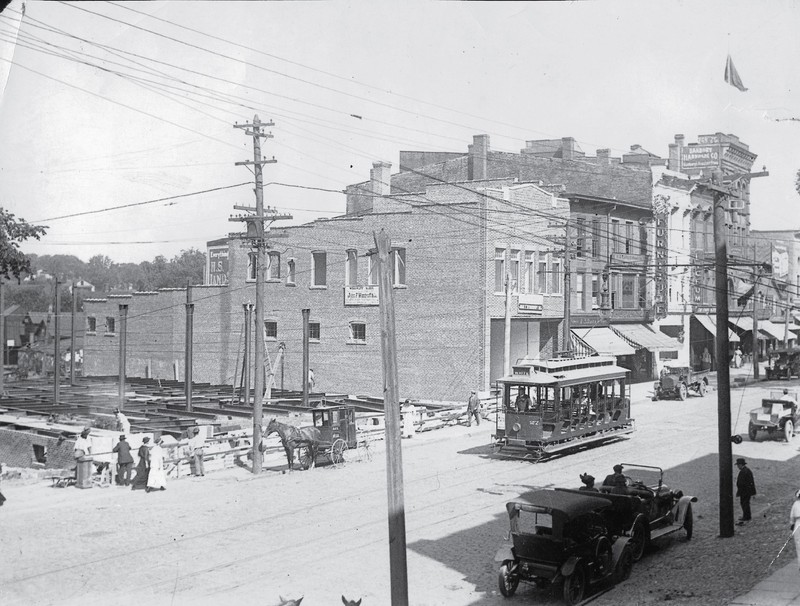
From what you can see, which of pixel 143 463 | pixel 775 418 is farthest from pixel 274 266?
pixel 775 418

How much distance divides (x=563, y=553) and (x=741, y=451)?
610 inches

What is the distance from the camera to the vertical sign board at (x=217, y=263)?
69688 mm

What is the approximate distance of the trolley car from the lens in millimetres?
23750

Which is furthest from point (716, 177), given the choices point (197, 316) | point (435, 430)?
point (197, 316)

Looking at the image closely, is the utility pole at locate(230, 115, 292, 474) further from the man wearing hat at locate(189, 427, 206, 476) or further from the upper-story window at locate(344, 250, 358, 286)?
the upper-story window at locate(344, 250, 358, 286)

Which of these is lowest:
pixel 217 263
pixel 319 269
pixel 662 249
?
pixel 319 269

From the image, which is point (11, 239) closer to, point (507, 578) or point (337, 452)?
point (337, 452)

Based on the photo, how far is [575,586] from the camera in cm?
1219

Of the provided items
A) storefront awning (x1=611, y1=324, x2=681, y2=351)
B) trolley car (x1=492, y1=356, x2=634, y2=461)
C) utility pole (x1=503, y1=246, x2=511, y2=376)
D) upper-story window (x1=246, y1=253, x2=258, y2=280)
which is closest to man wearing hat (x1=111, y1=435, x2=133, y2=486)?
trolley car (x1=492, y1=356, x2=634, y2=461)

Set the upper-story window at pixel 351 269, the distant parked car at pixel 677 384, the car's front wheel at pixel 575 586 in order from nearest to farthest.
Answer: the car's front wheel at pixel 575 586, the distant parked car at pixel 677 384, the upper-story window at pixel 351 269

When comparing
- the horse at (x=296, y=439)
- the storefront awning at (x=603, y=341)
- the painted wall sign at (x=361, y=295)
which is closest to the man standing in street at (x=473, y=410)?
the horse at (x=296, y=439)

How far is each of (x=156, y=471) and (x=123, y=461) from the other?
4.00 feet

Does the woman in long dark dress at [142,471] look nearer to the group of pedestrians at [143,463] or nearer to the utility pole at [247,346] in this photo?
the group of pedestrians at [143,463]

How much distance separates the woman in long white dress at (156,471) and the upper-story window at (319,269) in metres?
23.9
